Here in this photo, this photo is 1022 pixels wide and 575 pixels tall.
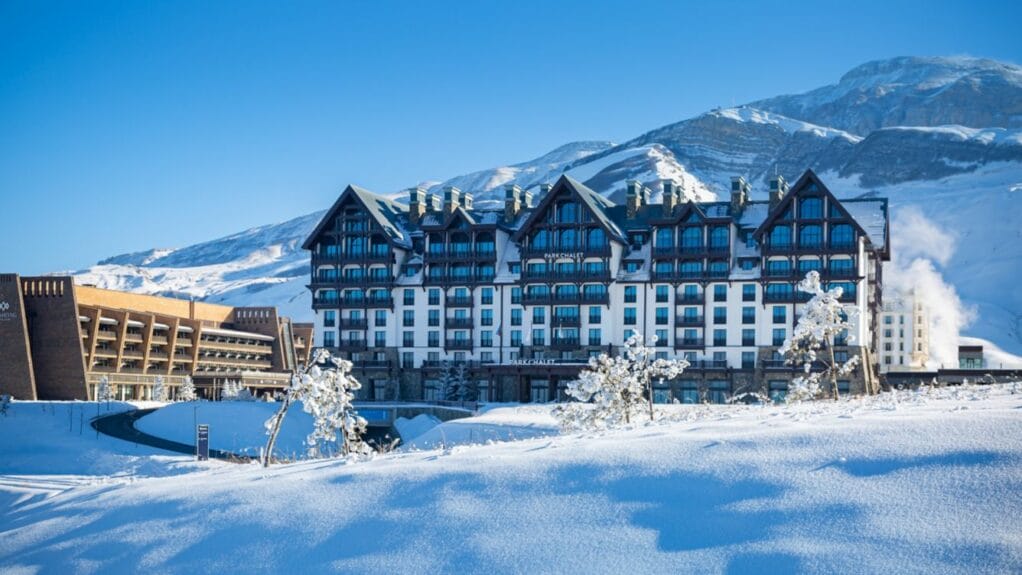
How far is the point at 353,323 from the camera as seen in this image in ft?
322

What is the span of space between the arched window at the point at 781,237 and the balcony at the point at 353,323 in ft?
119

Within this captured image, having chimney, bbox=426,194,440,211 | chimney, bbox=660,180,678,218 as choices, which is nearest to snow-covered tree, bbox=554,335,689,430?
A: chimney, bbox=660,180,678,218

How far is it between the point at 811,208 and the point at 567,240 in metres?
19.8

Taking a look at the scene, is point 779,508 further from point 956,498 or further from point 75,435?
point 75,435

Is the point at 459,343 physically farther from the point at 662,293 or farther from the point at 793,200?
the point at 793,200

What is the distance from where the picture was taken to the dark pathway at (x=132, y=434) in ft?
258

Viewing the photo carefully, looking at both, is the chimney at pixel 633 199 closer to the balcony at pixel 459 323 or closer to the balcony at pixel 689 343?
the balcony at pixel 689 343

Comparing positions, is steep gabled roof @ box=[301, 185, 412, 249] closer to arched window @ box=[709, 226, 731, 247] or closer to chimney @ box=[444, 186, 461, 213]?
chimney @ box=[444, 186, 461, 213]

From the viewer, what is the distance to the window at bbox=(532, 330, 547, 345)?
92.7m

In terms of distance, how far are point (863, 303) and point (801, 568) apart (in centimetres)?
7424

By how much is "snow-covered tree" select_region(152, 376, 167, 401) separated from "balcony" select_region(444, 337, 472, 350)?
39.2 m

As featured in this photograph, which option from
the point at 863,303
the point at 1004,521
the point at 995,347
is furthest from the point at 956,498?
the point at 995,347

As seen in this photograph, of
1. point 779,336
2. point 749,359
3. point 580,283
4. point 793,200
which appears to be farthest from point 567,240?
point 779,336

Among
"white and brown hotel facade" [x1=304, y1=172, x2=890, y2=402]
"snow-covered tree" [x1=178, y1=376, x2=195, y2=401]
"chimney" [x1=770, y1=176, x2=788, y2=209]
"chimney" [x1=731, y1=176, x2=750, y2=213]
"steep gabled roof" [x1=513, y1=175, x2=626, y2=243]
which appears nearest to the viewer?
"white and brown hotel facade" [x1=304, y1=172, x2=890, y2=402]
